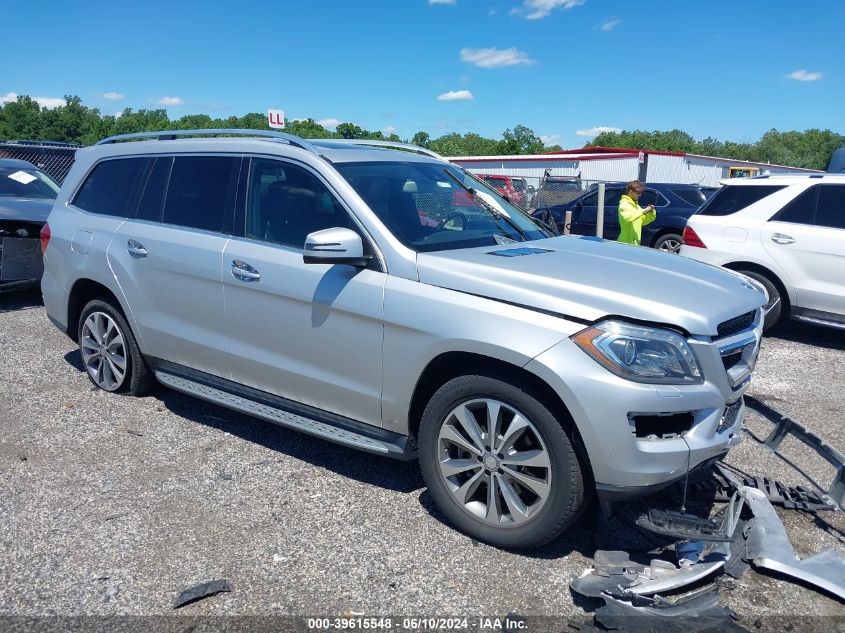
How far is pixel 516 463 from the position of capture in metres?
3.26

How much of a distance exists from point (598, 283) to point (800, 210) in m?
5.62

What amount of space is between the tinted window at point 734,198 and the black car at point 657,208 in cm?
371

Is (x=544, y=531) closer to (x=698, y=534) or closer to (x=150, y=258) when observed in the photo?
(x=698, y=534)

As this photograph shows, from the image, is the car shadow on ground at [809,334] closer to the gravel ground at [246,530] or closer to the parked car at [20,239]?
the gravel ground at [246,530]

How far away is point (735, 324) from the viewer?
333 cm

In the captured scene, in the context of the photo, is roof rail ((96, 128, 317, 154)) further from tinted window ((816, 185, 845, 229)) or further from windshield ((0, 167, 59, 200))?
tinted window ((816, 185, 845, 229))

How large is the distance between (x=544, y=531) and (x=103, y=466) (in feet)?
9.10

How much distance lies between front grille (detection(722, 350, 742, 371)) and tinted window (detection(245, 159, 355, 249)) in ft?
6.50

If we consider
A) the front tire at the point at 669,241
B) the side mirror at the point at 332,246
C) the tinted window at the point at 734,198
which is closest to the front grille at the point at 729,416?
the side mirror at the point at 332,246

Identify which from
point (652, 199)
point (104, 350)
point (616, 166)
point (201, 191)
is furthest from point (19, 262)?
point (616, 166)

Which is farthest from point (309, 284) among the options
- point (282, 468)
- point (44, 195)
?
point (44, 195)

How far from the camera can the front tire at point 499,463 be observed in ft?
10.3

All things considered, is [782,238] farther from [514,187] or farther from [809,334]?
[514,187]

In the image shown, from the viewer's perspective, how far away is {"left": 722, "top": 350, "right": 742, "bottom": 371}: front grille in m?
3.24
